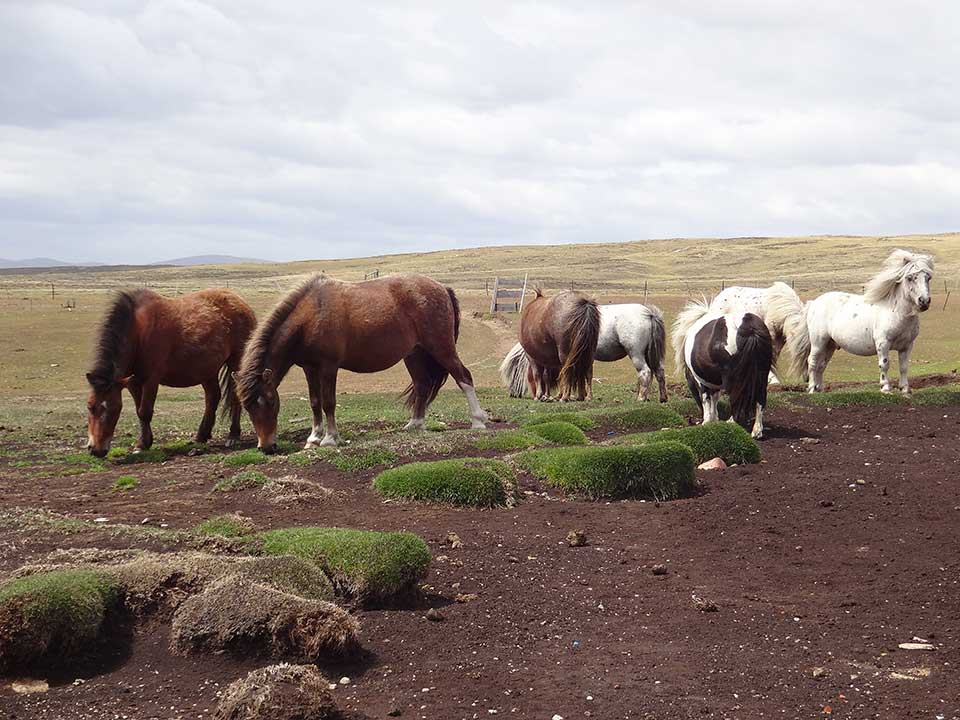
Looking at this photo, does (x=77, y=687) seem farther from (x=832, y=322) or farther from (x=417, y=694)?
(x=832, y=322)

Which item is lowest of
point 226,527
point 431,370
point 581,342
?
point 226,527

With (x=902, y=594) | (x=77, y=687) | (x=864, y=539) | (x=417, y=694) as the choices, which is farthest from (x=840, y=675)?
(x=77, y=687)

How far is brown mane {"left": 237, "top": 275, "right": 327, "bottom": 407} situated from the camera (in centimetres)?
1305

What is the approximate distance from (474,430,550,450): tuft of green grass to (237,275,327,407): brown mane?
3015mm

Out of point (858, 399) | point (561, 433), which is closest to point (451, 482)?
point (561, 433)

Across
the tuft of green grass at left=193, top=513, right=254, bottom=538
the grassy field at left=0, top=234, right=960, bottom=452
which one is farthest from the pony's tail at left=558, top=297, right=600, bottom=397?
the tuft of green grass at left=193, top=513, right=254, bottom=538

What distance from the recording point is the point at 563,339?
18.7 m

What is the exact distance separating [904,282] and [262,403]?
9.88 m

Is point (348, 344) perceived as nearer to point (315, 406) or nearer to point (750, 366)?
point (315, 406)

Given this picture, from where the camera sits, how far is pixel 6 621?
5844 mm

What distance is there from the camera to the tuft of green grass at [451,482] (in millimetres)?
9719

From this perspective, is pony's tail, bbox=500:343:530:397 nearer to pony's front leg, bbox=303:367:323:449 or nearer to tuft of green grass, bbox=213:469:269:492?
pony's front leg, bbox=303:367:323:449

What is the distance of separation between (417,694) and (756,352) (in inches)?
316

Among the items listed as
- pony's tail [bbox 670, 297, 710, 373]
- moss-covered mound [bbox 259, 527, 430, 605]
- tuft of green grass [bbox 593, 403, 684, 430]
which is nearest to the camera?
moss-covered mound [bbox 259, 527, 430, 605]
